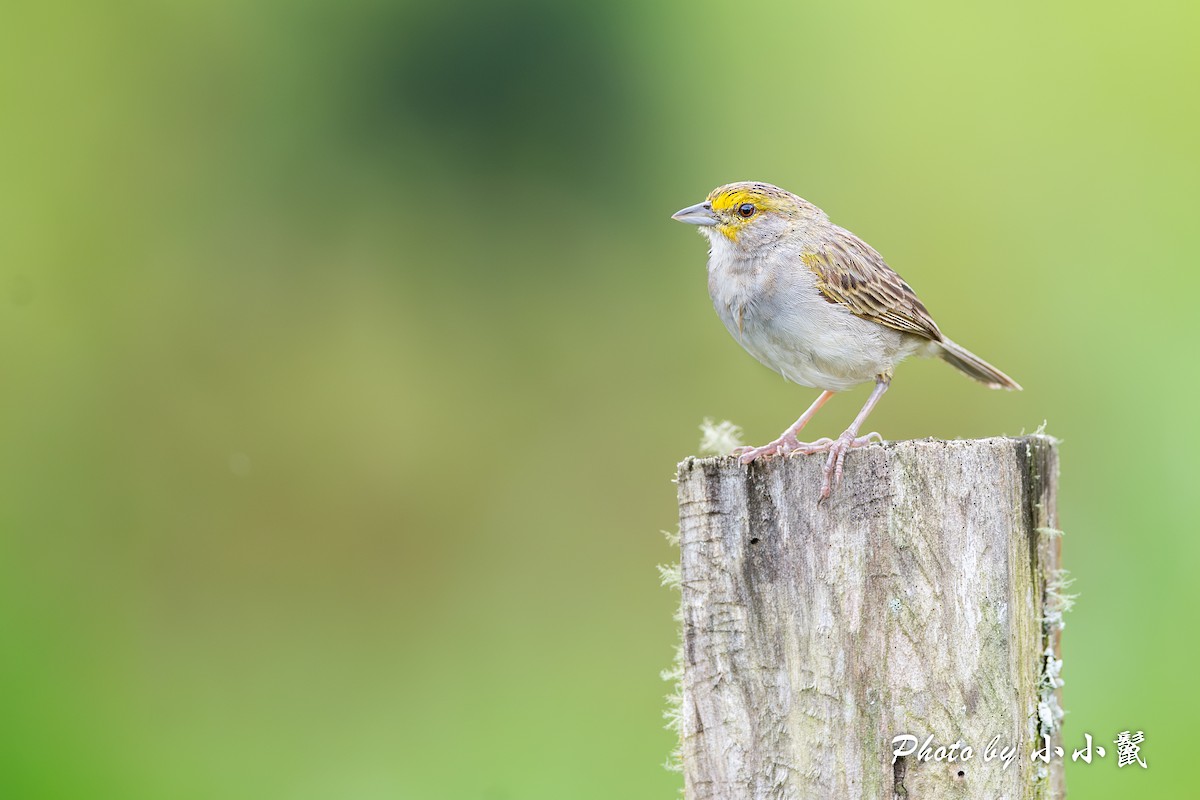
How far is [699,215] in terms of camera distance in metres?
5.41

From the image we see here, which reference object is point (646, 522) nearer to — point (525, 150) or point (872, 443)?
point (525, 150)

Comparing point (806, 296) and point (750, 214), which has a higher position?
point (750, 214)

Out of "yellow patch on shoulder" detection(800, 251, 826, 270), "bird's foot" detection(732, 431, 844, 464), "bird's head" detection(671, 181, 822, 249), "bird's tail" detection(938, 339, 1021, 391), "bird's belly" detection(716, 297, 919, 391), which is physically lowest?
"bird's foot" detection(732, 431, 844, 464)

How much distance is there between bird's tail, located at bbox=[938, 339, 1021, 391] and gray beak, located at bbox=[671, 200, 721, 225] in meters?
1.09

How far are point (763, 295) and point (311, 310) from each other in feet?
23.6

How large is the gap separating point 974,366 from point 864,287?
31.5 inches

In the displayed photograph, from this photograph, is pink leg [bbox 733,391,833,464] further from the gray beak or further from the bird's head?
the gray beak

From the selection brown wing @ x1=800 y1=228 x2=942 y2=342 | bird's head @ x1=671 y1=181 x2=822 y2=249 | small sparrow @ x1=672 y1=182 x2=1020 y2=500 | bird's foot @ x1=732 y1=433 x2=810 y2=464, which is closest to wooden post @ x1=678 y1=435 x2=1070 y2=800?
bird's foot @ x1=732 y1=433 x2=810 y2=464

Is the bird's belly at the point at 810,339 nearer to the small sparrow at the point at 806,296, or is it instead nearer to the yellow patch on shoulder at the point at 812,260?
the small sparrow at the point at 806,296

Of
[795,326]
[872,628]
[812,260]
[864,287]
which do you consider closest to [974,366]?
[864,287]

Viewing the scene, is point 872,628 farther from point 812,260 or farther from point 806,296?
point 812,260

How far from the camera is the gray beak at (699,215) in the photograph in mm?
5363

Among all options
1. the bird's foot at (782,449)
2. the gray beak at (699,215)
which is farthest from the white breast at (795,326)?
the bird's foot at (782,449)

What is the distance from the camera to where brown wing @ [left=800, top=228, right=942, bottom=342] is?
496 cm
